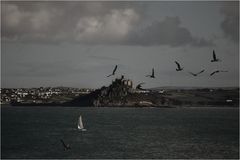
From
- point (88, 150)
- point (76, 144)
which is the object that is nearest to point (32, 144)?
point (76, 144)

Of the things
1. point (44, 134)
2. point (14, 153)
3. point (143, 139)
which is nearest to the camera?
point (14, 153)

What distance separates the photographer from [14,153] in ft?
190

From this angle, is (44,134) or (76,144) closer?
(76,144)

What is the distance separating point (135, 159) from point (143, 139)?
771 inches

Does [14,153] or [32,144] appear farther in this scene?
[32,144]

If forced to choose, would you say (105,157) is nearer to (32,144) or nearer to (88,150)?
(88,150)

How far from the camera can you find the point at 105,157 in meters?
53.9

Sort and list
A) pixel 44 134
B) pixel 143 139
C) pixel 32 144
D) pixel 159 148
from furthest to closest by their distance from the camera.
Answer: pixel 44 134 < pixel 143 139 < pixel 32 144 < pixel 159 148

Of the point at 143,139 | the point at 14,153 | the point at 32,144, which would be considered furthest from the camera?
the point at 143,139

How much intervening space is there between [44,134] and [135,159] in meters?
29.3

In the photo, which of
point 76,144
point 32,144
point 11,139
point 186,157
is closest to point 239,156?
point 186,157

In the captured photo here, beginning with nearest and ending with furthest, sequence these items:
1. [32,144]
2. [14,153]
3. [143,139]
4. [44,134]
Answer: [14,153]
[32,144]
[143,139]
[44,134]

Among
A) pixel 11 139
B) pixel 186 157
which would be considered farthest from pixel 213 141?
pixel 11 139

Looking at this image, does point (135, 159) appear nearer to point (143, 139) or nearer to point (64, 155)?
point (64, 155)
